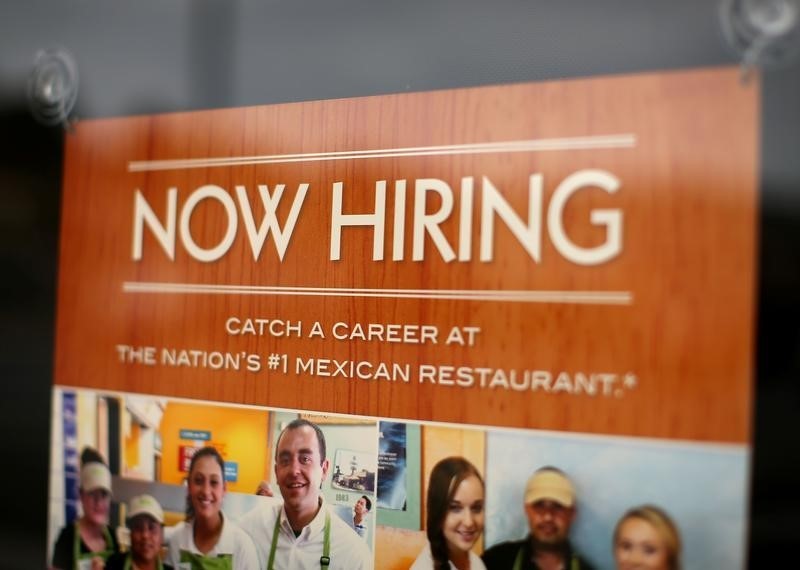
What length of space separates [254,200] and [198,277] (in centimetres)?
13

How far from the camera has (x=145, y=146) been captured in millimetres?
1187

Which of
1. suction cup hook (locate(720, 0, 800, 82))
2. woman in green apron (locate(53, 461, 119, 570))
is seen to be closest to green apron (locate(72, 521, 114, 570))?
woman in green apron (locate(53, 461, 119, 570))

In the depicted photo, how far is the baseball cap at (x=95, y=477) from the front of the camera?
3.86 feet

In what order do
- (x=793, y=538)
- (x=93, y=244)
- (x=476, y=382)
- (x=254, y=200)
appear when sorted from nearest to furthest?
(x=793, y=538), (x=476, y=382), (x=254, y=200), (x=93, y=244)

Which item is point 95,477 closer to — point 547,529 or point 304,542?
point 304,542

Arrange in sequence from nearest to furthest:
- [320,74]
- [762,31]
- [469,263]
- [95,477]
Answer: [762,31], [469,263], [320,74], [95,477]

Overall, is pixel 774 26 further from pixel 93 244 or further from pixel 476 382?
pixel 93 244

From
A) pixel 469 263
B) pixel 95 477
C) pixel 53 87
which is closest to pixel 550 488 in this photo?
pixel 469 263

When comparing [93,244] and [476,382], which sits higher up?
[93,244]

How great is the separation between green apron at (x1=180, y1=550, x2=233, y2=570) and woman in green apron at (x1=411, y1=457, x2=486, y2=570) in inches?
10.7

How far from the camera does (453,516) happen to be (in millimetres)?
964

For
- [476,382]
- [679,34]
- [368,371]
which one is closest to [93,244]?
[368,371]

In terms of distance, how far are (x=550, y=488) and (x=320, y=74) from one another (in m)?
0.58

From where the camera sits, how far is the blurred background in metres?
0.85
